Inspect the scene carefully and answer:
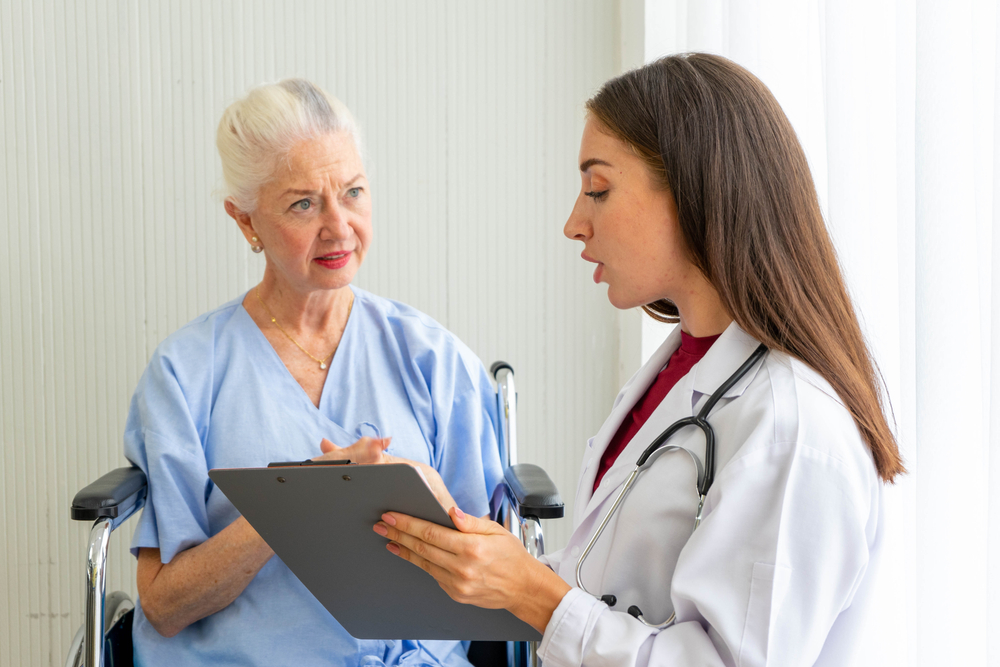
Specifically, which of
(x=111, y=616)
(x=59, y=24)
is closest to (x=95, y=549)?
(x=111, y=616)

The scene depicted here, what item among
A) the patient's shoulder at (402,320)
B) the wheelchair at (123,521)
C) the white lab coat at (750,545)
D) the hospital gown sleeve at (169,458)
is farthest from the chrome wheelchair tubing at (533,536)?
the hospital gown sleeve at (169,458)

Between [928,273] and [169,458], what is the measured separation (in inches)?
45.4

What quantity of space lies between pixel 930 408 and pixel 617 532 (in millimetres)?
423

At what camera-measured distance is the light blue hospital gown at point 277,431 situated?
1.25 meters

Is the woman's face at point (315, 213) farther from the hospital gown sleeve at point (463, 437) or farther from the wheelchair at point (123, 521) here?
the wheelchair at point (123, 521)

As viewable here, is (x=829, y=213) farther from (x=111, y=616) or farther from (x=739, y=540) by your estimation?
(x=111, y=616)

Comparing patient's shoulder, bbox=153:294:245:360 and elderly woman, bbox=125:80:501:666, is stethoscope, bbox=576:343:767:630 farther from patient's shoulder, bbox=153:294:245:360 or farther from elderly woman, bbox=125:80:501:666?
patient's shoulder, bbox=153:294:245:360

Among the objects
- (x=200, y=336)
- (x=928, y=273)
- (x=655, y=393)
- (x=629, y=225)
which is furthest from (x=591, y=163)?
(x=200, y=336)

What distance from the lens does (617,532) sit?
877 millimetres

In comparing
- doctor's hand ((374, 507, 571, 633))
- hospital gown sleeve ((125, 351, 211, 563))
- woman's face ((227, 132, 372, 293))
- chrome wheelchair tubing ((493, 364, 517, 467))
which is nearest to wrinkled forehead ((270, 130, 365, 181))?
woman's face ((227, 132, 372, 293))

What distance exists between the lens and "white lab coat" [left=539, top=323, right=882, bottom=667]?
724mm

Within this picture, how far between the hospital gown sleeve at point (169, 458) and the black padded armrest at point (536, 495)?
52 cm

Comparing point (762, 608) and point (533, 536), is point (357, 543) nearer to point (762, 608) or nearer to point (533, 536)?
point (533, 536)

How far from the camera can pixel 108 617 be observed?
4.34 feet
